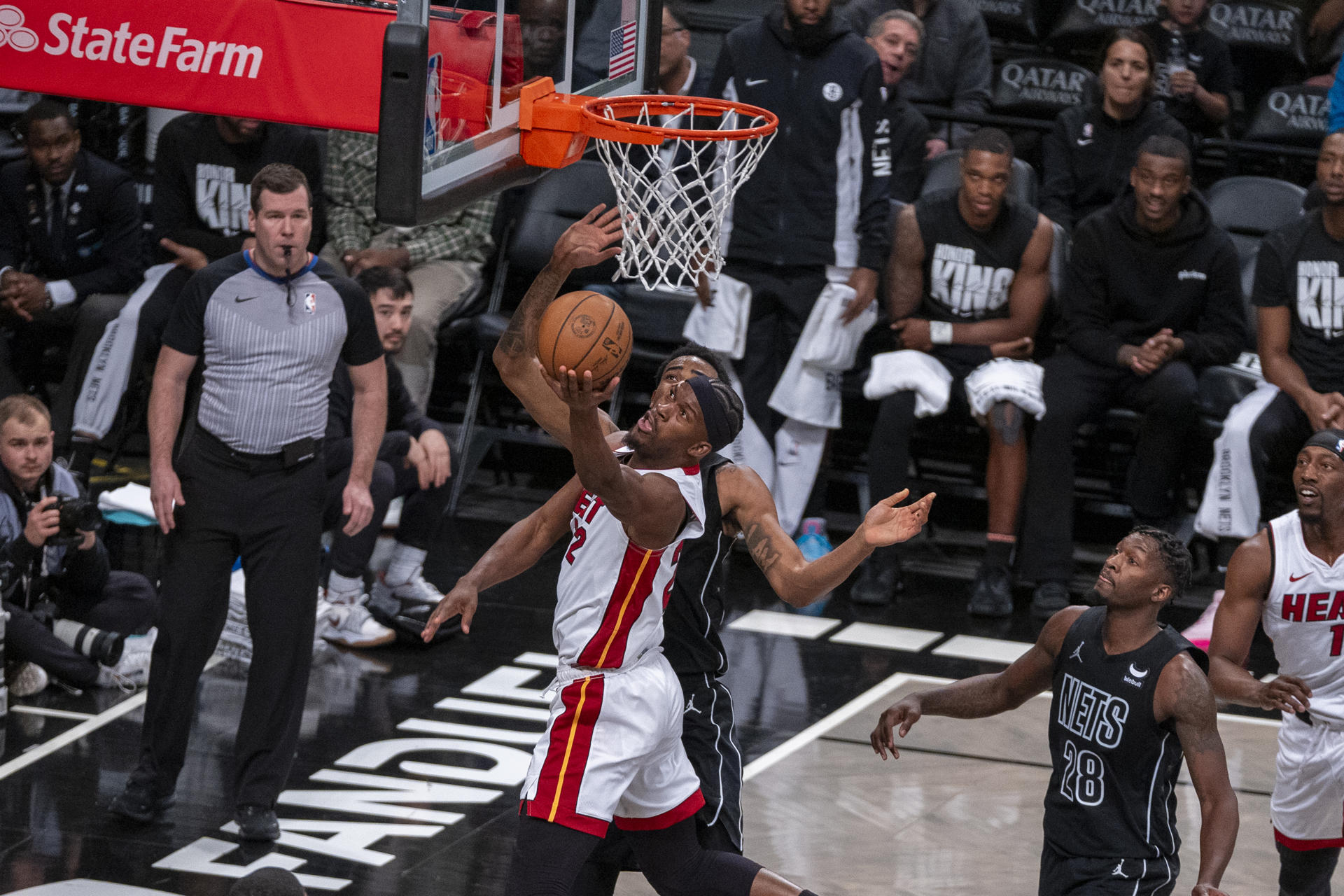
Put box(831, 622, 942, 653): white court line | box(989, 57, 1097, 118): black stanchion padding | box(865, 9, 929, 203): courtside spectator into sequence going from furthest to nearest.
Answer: box(989, 57, 1097, 118): black stanchion padding → box(865, 9, 929, 203): courtside spectator → box(831, 622, 942, 653): white court line

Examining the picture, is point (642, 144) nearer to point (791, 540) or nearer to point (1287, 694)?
point (791, 540)

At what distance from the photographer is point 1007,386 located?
819cm

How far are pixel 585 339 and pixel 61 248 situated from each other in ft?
19.6

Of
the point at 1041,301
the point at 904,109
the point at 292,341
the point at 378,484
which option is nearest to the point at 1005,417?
the point at 1041,301

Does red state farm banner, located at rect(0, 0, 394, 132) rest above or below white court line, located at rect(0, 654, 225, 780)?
above

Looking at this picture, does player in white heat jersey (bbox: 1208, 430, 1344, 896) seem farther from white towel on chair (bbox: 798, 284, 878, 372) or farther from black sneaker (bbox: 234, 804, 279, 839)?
white towel on chair (bbox: 798, 284, 878, 372)

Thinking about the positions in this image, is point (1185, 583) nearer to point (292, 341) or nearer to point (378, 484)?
point (292, 341)

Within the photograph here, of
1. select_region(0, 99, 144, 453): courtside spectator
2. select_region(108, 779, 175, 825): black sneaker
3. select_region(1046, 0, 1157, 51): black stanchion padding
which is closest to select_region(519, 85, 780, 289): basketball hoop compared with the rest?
select_region(108, 779, 175, 825): black sneaker

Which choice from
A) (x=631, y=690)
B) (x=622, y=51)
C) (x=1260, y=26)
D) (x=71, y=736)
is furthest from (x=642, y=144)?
(x=1260, y=26)

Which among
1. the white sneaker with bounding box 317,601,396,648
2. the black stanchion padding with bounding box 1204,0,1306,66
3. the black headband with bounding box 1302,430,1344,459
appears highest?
the black stanchion padding with bounding box 1204,0,1306,66

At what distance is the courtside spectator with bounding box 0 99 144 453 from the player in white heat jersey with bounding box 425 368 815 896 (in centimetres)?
532

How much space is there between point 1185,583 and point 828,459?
447cm

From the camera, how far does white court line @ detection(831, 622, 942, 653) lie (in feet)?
25.4

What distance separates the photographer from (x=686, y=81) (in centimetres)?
927
